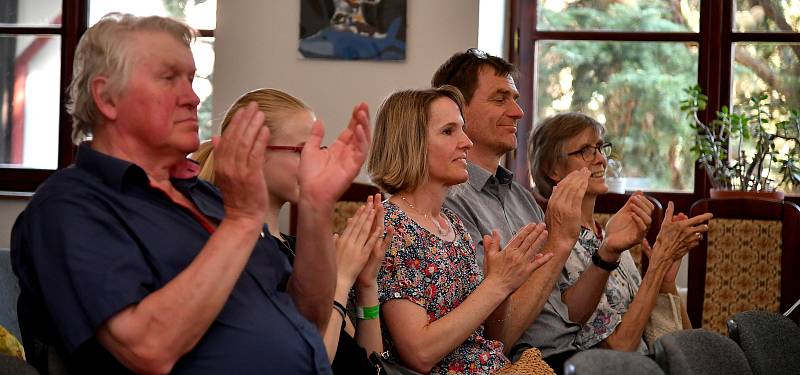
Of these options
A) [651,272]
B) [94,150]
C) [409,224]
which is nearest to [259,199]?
[94,150]

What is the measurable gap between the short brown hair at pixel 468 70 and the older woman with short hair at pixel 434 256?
38 centimetres

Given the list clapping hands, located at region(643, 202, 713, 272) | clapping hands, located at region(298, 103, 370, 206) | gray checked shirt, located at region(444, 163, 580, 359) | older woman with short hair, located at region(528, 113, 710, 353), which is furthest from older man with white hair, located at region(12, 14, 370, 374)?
clapping hands, located at region(643, 202, 713, 272)

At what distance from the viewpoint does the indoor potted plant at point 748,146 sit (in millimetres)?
4586

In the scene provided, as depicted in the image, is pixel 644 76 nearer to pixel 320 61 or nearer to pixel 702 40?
pixel 702 40

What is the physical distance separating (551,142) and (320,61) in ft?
5.29

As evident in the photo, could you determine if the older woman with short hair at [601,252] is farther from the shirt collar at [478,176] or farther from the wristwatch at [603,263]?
the shirt collar at [478,176]

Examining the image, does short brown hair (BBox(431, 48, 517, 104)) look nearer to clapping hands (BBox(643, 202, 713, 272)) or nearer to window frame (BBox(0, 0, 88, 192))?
clapping hands (BBox(643, 202, 713, 272))

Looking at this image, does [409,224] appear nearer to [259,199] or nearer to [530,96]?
[259,199]

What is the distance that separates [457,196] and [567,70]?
7.65 feet

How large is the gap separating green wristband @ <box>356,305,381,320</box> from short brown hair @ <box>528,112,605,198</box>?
1245 millimetres

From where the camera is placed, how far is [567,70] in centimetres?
507

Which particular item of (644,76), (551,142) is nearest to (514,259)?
(551,142)

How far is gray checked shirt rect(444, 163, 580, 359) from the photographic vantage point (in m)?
2.86

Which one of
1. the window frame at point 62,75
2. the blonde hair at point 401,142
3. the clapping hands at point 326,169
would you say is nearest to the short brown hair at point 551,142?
the blonde hair at point 401,142
